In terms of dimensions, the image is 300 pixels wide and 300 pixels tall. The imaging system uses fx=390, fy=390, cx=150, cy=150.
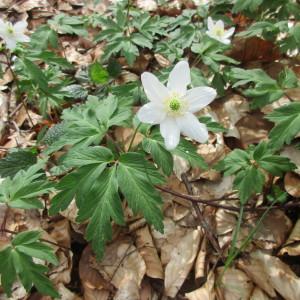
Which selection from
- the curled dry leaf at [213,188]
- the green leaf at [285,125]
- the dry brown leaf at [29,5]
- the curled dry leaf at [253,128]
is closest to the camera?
the green leaf at [285,125]

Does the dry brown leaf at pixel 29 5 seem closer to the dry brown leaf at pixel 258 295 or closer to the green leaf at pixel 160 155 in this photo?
the green leaf at pixel 160 155

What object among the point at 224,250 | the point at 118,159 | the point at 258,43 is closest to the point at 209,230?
the point at 224,250

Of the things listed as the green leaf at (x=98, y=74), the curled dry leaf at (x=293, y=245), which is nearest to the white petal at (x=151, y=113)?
the curled dry leaf at (x=293, y=245)

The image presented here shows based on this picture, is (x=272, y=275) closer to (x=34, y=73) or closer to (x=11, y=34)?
(x=34, y=73)

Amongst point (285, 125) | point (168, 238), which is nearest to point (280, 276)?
point (168, 238)

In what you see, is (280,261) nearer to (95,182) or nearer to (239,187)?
(239,187)

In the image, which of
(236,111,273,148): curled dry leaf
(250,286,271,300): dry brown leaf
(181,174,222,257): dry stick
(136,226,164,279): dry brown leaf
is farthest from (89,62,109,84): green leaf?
(250,286,271,300): dry brown leaf
